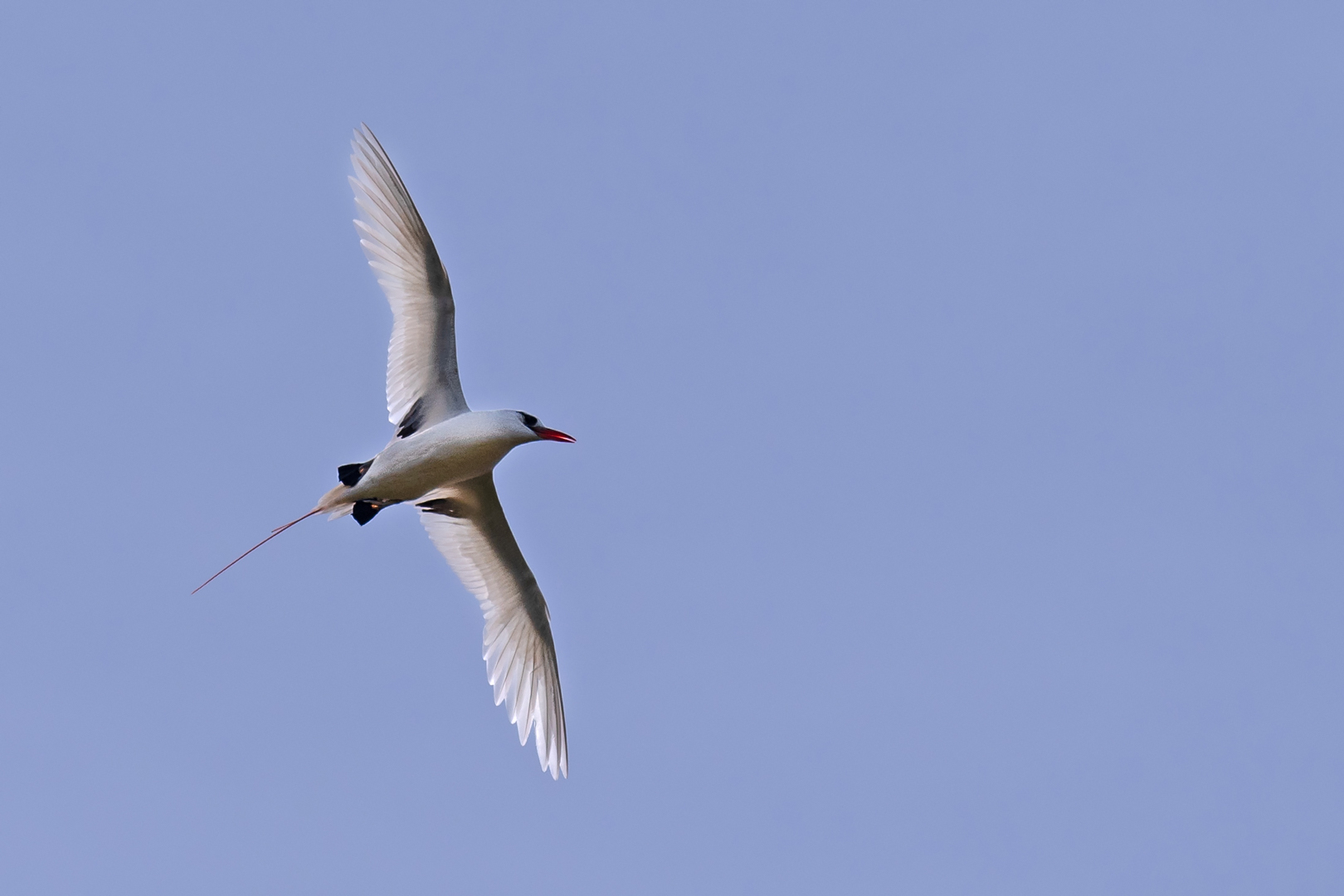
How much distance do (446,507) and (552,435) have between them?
2027 mm

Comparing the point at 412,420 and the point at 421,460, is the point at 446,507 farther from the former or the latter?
the point at 421,460

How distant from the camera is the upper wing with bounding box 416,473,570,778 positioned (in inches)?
726

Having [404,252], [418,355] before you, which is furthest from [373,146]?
[418,355]

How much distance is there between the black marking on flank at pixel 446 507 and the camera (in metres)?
18.5

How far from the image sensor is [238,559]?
51.2 feet

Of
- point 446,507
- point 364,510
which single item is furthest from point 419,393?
point 446,507

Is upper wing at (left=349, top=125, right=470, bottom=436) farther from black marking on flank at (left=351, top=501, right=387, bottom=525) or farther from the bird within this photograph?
black marking on flank at (left=351, top=501, right=387, bottom=525)

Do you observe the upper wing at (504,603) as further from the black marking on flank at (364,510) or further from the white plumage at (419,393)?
the black marking on flank at (364,510)

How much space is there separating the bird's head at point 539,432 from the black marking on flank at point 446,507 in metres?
1.76

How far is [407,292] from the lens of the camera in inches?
673

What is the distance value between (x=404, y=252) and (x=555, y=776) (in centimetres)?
624

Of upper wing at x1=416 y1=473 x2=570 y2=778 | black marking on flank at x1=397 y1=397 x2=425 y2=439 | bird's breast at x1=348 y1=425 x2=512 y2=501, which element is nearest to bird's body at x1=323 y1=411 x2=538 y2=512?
bird's breast at x1=348 y1=425 x2=512 y2=501

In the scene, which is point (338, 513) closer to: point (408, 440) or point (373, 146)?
point (408, 440)

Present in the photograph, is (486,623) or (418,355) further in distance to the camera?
(486,623)
